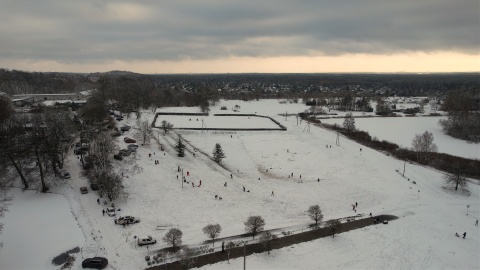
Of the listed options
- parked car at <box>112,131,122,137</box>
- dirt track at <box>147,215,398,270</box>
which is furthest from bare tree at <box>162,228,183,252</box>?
parked car at <box>112,131,122,137</box>

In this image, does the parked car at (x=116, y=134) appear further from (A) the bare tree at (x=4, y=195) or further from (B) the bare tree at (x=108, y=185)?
(B) the bare tree at (x=108, y=185)

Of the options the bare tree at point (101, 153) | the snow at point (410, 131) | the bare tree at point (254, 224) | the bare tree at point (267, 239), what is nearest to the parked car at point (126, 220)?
the bare tree at point (101, 153)

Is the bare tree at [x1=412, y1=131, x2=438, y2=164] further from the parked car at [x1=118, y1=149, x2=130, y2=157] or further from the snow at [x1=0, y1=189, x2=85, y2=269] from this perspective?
the snow at [x1=0, y1=189, x2=85, y2=269]

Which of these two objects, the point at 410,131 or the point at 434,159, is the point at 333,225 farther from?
the point at 410,131

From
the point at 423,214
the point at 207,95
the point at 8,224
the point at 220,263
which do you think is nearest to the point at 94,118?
the point at 8,224

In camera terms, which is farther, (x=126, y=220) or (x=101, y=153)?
(x=101, y=153)

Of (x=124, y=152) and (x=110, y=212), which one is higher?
(x=124, y=152)

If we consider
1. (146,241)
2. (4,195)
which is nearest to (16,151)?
(4,195)
